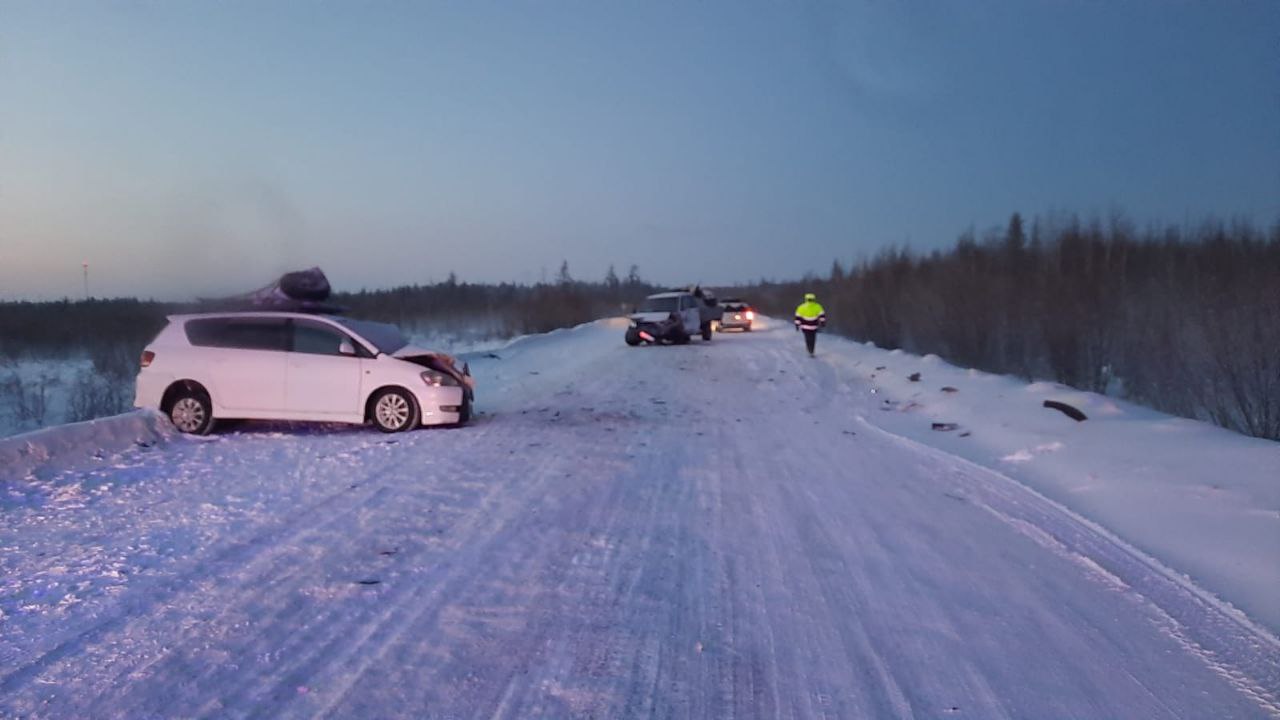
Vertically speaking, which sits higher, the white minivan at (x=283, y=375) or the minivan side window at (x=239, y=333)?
the minivan side window at (x=239, y=333)

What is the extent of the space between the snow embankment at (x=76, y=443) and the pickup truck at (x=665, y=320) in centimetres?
2355

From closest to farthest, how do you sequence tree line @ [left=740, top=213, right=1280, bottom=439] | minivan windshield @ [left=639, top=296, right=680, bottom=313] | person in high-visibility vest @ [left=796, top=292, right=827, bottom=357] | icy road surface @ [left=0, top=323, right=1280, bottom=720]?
icy road surface @ [left=0, top=323, right=1280, bottom=720]
tree line @ [left=740, top=213, right=1280, bottom=439]
person in high-visibility vest @ [left=796, top=292, right=827, bottom=357]
minivan windshield @ [left=639, top=296, right=680, bottom=313]

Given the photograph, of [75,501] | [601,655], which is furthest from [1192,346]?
[75,501]

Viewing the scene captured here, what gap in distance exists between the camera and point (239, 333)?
12.8 metres

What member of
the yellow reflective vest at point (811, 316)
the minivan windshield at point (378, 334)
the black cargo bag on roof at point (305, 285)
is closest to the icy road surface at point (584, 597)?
the minivan windshield at point (378, 334)

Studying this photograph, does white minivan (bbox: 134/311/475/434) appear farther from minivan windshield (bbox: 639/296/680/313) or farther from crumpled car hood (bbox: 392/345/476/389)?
minivan windshield (bbox: 639/296/680/313)

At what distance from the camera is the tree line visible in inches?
467

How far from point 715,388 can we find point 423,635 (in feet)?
48.8

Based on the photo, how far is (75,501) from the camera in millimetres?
8398

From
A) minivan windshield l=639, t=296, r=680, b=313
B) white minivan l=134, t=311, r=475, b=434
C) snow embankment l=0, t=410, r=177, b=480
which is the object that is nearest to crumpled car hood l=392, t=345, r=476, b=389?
white minivan l=134, t=311, r=475, b=434

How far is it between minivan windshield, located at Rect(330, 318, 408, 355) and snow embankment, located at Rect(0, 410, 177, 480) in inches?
107

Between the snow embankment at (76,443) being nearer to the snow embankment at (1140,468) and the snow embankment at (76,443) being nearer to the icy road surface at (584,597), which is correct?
the icy road surface at (584,597)

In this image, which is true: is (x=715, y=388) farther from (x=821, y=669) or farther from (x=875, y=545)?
(x=821, y=669)

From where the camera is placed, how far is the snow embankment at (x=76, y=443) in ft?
30.9
